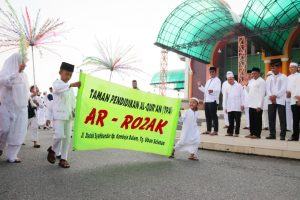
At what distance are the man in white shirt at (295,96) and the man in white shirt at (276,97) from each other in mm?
201

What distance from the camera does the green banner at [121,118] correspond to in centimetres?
489

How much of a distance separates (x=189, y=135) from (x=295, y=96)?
3.35 metres

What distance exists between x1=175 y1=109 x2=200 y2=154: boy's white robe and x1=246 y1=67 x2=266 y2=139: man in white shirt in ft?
8.58

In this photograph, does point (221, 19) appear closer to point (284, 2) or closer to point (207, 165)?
point (284, 2)

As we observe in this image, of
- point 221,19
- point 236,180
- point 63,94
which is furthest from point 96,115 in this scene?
point 221,19

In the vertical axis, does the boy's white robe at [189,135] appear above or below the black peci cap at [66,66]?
below

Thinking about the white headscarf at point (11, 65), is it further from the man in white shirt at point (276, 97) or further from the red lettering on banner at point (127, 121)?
the man in white shirt at point (276, 97)

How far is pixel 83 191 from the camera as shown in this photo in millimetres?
3189

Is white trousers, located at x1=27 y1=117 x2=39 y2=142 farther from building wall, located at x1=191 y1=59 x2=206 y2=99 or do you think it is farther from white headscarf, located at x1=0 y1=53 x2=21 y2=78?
building wall, located at x1=191 y1=59 x2=206 y2=99

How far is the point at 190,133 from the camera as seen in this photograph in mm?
6398

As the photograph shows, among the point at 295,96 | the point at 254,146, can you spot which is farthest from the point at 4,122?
the point at 295,96

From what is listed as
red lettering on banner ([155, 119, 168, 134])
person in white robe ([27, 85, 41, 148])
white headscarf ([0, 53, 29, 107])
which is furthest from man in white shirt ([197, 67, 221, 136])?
white headscarf ([0, 53, 29, 107])

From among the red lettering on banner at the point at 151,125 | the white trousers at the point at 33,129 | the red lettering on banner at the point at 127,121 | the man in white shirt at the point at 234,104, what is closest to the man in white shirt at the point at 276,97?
A: the man in white shirt at the point at 234,104

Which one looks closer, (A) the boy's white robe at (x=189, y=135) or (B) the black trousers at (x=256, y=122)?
(A) the boy's white robe at (x=189, y=135)
